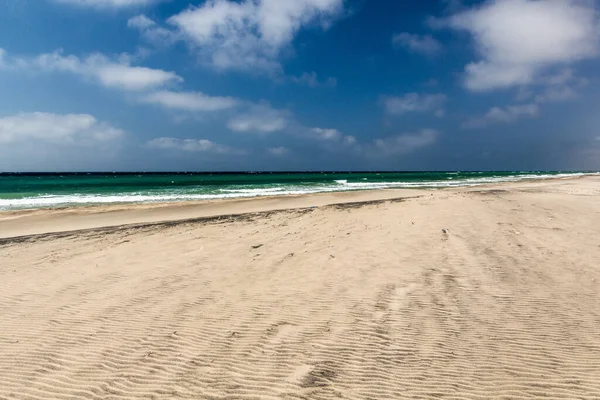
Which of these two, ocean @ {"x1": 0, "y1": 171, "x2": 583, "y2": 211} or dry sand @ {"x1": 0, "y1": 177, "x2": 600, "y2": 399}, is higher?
ocean @ {"x1": 0, "y1": 171, "x2": 583, "y2": 211}

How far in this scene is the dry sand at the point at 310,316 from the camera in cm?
396

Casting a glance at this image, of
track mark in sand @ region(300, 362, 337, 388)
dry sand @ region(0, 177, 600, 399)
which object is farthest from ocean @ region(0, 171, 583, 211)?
track mark in sand @ region(300, 362, 337, 388)

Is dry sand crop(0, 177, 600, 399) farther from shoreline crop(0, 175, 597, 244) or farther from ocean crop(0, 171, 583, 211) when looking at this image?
ocean crop(0, 171, 583, 211)

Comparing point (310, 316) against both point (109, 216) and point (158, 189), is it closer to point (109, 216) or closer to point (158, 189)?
point (109, 216)

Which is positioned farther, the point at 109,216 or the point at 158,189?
the point at 158,189

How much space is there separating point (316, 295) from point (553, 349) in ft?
11.3

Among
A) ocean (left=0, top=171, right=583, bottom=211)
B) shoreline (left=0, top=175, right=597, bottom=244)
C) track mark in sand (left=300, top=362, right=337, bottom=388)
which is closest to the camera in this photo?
track mark in sand (left=300, top=362, right=337, bottom=388)

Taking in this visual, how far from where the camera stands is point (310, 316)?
554 cm

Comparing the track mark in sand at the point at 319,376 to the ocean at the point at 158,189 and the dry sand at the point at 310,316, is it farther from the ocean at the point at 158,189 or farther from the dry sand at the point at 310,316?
the ocean at the point at 158,189

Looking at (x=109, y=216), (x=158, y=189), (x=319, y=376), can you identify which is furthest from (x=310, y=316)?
(x=158, y=189)

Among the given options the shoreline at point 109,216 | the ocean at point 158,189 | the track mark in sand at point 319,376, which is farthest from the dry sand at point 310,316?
the ocean at point 158,189

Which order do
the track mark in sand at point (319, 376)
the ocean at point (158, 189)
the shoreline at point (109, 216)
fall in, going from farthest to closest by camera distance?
the ocean at point (158, 189)
the shoreline at point (109, 216)
the track mark in sand at point (319, 376)

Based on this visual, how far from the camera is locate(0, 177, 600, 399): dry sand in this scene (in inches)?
156

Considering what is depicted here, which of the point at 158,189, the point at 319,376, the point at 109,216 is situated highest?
the point at 158,189
